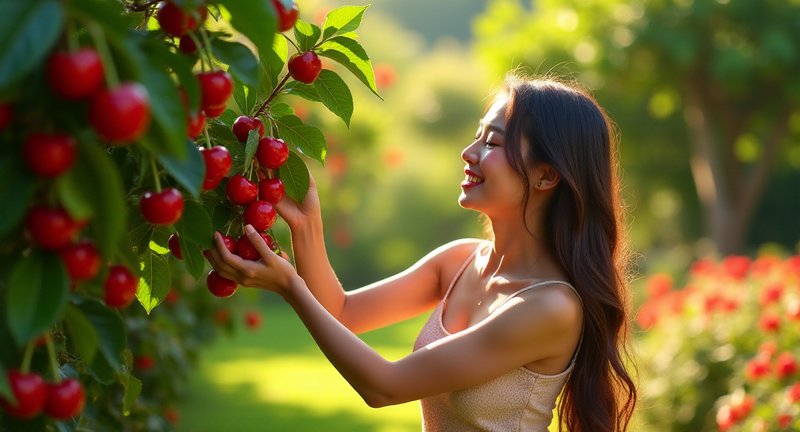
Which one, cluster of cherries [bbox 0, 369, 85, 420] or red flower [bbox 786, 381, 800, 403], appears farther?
red flower [bbox 786, 381, 800, 403]

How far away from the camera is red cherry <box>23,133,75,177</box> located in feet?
2.73

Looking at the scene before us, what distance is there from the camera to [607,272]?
2.10 m

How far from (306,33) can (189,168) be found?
1.79 feet

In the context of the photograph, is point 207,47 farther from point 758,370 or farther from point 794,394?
point 758,370

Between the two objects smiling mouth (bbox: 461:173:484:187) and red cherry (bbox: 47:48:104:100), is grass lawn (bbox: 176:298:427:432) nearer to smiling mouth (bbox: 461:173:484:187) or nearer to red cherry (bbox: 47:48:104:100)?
smiling mouth (bbox: 461:173:484:187)

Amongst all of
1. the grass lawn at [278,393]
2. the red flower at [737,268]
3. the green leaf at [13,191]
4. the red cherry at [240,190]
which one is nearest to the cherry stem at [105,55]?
the green leaf at [13,191]

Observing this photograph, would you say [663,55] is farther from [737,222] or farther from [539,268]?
[539,268]

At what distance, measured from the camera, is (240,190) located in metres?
1.38

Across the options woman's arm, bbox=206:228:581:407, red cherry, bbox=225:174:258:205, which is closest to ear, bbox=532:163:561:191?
woman's arm, bbox=206:228:581:407

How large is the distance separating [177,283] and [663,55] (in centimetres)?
1078

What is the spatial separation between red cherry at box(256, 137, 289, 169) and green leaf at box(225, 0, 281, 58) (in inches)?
15.4

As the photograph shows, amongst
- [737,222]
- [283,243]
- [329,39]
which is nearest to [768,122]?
[737,222]

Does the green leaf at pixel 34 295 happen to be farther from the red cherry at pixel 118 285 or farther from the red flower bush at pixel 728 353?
the red flower bush at pixel 728 353

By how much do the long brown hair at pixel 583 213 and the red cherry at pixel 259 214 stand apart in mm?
718
